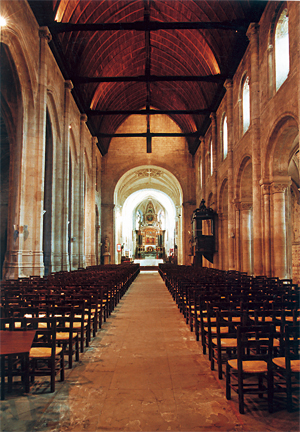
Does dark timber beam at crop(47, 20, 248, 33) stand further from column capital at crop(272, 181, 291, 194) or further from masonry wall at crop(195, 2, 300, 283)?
column capital at crop(272, 181, 291, 194)

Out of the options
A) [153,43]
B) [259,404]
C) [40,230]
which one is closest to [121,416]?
[259,404]

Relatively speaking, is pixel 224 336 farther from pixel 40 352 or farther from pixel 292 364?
pixel 40 352

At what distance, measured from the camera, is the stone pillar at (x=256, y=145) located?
574 inches

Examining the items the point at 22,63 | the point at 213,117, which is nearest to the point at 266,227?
the point at 22,63

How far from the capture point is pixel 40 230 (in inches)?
566

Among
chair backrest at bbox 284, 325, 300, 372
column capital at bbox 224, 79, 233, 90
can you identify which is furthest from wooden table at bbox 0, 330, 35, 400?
column capital at bbox 224, 79, 233, 90

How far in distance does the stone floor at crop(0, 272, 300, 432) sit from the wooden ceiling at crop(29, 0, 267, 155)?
13.7 m

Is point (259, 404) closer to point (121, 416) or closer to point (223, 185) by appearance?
point (121, 416)

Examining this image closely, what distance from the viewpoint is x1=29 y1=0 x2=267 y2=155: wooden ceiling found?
15.8 metres

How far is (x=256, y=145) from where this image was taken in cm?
1480

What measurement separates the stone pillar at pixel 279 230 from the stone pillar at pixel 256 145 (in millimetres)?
828

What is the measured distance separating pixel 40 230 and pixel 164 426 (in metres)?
12.0

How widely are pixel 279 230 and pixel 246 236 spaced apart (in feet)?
17.3

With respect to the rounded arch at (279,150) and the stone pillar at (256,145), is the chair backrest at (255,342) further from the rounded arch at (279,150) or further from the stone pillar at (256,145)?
the stone pillar at (256,145)
